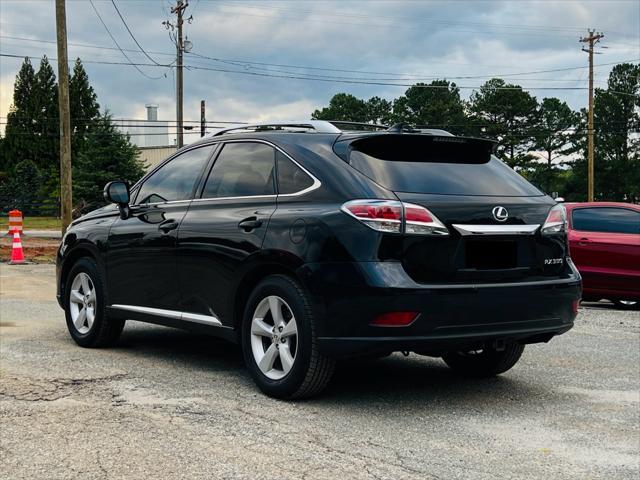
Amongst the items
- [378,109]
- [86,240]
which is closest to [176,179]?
[86,240]

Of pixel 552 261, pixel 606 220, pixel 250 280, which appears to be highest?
pixel 606 220

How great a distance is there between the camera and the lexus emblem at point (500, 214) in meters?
4.89

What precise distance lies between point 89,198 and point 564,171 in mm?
58343

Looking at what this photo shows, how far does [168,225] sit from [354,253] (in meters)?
1.93

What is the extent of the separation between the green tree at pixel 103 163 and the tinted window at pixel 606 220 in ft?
106

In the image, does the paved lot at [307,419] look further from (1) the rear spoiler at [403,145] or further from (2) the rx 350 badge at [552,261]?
(1) the rear spoiler at [403,145]

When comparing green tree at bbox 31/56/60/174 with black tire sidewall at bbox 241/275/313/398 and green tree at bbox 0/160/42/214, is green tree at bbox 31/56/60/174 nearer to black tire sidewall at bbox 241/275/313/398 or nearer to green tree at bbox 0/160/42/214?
green tree at bbox 0/160/42/214

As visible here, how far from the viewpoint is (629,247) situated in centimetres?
1103

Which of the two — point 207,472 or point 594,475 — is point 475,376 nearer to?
point 594,475

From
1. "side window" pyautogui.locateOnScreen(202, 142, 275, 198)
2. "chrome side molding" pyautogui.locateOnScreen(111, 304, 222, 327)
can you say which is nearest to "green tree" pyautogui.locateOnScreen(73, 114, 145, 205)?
"chrome side molding" pyautogui.locateOnScreen(111, 304, 222, 327)

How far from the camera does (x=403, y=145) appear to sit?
5086 millimetres

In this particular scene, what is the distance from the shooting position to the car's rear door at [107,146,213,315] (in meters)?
6.00

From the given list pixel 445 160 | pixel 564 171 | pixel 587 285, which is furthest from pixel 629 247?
pixel 564 171

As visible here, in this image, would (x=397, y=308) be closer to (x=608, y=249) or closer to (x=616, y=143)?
(x=608, y=249)
